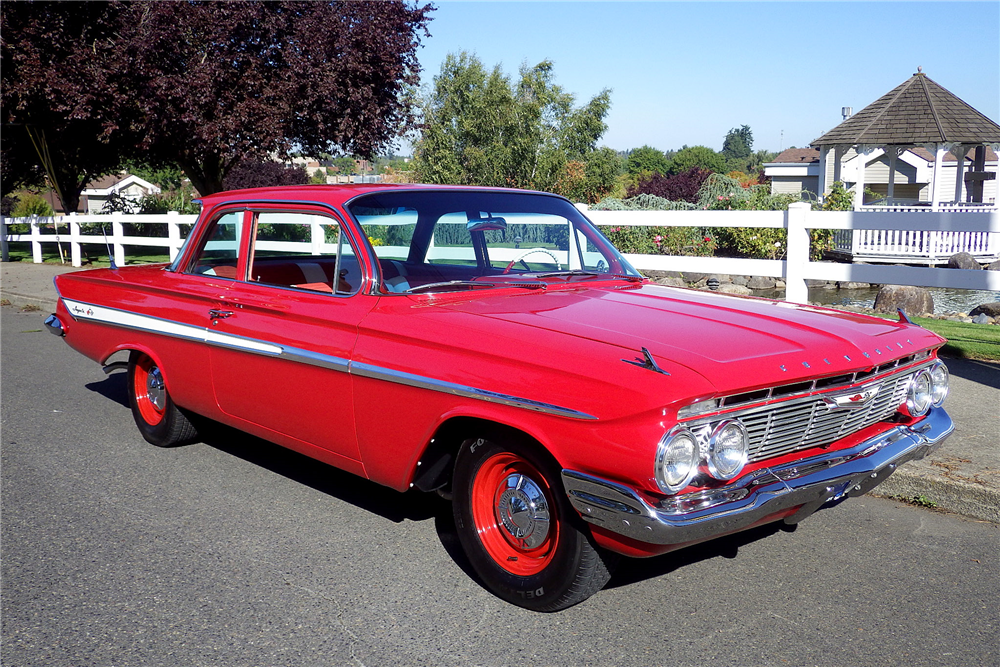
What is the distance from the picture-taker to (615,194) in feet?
124

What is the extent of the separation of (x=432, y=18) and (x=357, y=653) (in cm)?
1726

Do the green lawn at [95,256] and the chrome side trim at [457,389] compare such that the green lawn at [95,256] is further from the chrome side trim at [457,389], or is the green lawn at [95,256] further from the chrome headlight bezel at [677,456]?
the chrome headlight bezel at [677,456]

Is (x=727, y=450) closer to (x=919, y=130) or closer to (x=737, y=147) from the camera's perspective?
(x=919, y=130)

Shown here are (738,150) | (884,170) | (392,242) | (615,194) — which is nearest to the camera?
(392,242)

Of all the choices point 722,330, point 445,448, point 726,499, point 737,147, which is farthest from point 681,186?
point 737,147

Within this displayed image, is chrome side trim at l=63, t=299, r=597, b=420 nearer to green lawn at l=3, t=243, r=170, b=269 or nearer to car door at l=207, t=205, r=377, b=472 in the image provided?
car door at l=207, t=205, r=377, b=472

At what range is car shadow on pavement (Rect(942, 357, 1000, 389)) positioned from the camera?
6589 millimetres

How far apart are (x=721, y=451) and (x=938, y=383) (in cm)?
163

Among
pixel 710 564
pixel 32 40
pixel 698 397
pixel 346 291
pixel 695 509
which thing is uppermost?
pixel 32 40

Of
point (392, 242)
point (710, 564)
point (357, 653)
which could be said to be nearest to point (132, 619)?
point (357, 653)

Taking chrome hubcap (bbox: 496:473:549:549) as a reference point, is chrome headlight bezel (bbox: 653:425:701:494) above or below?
above

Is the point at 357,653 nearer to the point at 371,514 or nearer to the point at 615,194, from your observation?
the point at 371,514

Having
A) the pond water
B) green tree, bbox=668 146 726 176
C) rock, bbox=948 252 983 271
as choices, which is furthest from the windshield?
green tree, bbox=668 146 726 176

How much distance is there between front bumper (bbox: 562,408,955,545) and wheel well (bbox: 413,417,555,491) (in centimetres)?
52
